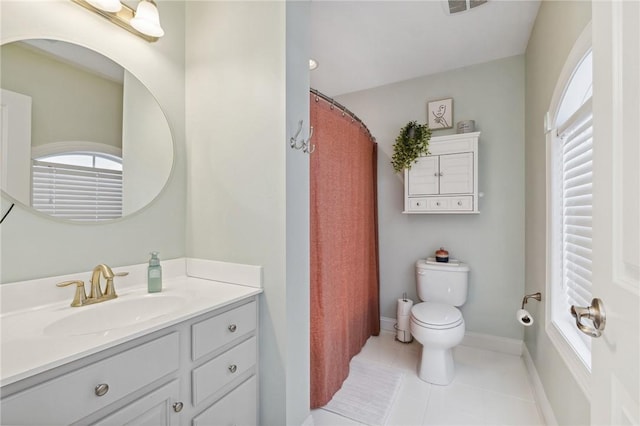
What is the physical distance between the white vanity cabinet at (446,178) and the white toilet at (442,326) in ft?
1.74

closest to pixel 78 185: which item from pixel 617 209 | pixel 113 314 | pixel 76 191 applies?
pixel 76 191

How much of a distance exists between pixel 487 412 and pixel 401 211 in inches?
63.4

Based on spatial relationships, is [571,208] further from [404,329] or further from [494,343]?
[404,329]

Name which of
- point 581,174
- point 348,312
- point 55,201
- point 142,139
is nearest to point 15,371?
point 55,201

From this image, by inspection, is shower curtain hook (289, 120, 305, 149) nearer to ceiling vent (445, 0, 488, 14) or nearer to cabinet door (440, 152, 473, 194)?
ceiling vent (445, 0, 488, 14)

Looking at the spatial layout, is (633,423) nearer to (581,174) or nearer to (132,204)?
(581,174)

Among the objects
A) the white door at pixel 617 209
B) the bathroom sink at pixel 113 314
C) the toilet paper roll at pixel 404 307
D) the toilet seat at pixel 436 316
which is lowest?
the toilet paper roll at pixel 404 307

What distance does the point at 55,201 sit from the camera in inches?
43.4

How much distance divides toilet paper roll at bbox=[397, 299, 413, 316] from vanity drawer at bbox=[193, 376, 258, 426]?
1602mm

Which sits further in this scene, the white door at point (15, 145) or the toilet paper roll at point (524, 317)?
the toilet paper roll at point (524, 317)

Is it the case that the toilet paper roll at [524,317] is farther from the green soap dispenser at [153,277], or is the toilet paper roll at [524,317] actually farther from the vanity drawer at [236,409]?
the green soap dispenser at [153,277]

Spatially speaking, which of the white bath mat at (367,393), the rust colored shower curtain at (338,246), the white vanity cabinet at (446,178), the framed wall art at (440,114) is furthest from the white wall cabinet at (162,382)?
the framed wall art at (440,114)

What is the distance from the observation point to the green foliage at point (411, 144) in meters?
2.38

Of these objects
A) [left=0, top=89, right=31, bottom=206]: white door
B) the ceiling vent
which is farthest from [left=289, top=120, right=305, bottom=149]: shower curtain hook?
the ceiling vent
